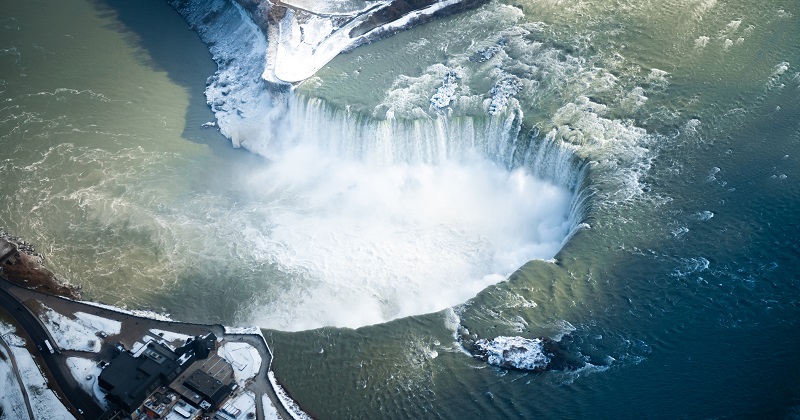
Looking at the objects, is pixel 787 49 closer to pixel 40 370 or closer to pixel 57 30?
pixel 40 370

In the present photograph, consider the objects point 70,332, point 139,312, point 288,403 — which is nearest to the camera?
point 288,403

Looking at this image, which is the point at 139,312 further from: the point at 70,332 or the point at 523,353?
the point at 523,353

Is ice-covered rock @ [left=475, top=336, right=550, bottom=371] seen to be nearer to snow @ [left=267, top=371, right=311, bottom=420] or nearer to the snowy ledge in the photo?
snow @ [left=267, top=371, right=311, bottom=420]

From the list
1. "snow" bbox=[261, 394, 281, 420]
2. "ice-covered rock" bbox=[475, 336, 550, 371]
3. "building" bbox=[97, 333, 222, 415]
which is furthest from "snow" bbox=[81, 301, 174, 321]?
"ice-covered rock" bbox=[475, 336, 550, 371]

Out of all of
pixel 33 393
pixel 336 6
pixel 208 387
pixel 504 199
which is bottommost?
pixel 33 393

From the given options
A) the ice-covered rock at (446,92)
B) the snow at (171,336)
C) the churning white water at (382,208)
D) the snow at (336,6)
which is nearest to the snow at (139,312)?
the snow at (171,336)

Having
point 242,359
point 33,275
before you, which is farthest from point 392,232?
point 33,275

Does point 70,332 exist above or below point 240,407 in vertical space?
below
